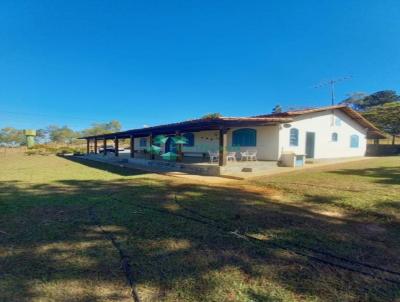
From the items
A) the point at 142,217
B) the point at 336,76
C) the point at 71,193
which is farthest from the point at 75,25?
the point at 336,76

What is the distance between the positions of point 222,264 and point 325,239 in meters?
1.78

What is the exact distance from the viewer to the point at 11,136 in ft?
229

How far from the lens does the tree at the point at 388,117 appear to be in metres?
23.1

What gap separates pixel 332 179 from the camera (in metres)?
8.23

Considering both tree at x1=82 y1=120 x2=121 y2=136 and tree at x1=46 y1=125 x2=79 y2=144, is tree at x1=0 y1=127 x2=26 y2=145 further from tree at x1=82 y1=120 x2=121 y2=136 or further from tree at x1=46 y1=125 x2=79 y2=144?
tree at x1=82 y1=120 x2=121 y2=136

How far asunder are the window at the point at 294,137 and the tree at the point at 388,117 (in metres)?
16.1

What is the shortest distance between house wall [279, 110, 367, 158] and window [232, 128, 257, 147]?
5.55 feet

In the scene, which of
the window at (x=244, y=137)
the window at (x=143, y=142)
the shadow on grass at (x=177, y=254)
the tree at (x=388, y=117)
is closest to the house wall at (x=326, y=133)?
the window at (x=244, y=137)

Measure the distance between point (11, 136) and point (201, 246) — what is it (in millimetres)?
87983

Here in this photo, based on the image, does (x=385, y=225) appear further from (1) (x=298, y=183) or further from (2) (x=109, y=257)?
(2) (x=109, y=257)

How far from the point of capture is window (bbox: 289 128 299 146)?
14.1 meters

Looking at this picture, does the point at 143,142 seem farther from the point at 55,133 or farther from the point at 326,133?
the point at 55,133

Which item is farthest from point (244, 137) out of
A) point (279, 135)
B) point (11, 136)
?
point (11, 136)

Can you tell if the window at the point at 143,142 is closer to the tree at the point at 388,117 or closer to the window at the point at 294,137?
the window at the point at 294,137
